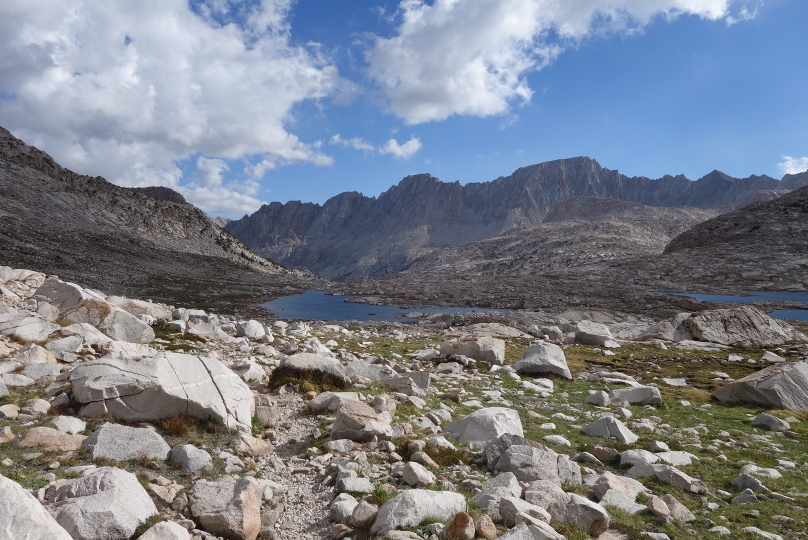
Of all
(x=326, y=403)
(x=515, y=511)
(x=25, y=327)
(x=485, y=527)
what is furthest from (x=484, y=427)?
(x=25, y=327)

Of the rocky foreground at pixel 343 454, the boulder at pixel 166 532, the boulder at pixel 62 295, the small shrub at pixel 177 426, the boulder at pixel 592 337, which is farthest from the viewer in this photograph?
the boulder at pixel 592 337

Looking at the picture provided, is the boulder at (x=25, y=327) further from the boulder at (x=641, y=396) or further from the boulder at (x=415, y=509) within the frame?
the boulder at (x=641, y=396)

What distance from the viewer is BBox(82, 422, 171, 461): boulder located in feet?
28.6

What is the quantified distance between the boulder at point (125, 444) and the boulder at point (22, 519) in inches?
134

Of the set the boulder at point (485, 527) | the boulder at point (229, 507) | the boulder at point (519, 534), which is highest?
the boulder at point (229, 507)

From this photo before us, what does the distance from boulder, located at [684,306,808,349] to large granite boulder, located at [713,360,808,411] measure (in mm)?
27183

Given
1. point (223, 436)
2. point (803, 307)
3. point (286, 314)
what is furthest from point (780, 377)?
point (803, 307)

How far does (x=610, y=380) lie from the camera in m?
26.7

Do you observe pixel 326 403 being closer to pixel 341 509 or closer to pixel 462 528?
pixel 341 509

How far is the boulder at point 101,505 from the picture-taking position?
6.11 m

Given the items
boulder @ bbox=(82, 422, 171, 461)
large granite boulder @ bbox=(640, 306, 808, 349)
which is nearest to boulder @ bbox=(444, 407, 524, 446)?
boulder @ bbox=(82, 422, 171, 461)

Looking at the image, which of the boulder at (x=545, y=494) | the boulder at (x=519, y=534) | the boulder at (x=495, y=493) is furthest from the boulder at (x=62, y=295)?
the boulder at (x=519, y=534)

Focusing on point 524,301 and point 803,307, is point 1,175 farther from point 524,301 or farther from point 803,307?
point 803,307

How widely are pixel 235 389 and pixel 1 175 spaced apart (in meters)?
157
